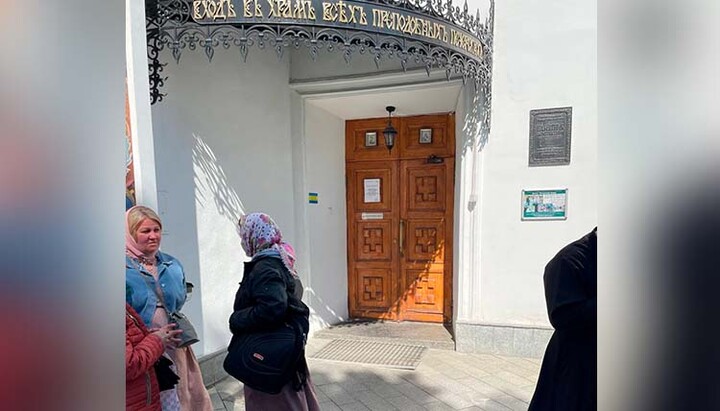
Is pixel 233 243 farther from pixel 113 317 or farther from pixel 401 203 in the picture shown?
pixel 113 317

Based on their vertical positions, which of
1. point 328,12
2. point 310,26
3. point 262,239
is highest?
point 328,12

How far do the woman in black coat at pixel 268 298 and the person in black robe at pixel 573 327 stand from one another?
1.25 metres

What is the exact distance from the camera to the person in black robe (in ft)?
4.89

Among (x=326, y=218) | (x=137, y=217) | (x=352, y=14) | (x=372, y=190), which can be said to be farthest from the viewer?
(x=372, y=190)

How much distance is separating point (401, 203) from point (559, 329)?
160 inches

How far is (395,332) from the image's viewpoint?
5180mm

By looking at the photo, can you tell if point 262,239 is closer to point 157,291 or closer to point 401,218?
point 157,291

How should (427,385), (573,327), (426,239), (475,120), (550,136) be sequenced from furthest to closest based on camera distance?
(426,239) → (475,120) → (550,136) → (427,385) → (573,327)

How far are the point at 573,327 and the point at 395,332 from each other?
3.85 metres

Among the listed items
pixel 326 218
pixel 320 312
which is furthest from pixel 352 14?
pixel 320 312

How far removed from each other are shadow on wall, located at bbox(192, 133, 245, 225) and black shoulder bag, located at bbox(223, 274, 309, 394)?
1856 millimetres

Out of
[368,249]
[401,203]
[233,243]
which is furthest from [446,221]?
[233,243]

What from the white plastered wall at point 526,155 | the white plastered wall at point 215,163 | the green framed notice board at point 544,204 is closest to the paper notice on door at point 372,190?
the white plastered wall at point 215,163

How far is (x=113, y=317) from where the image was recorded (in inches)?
20.1
